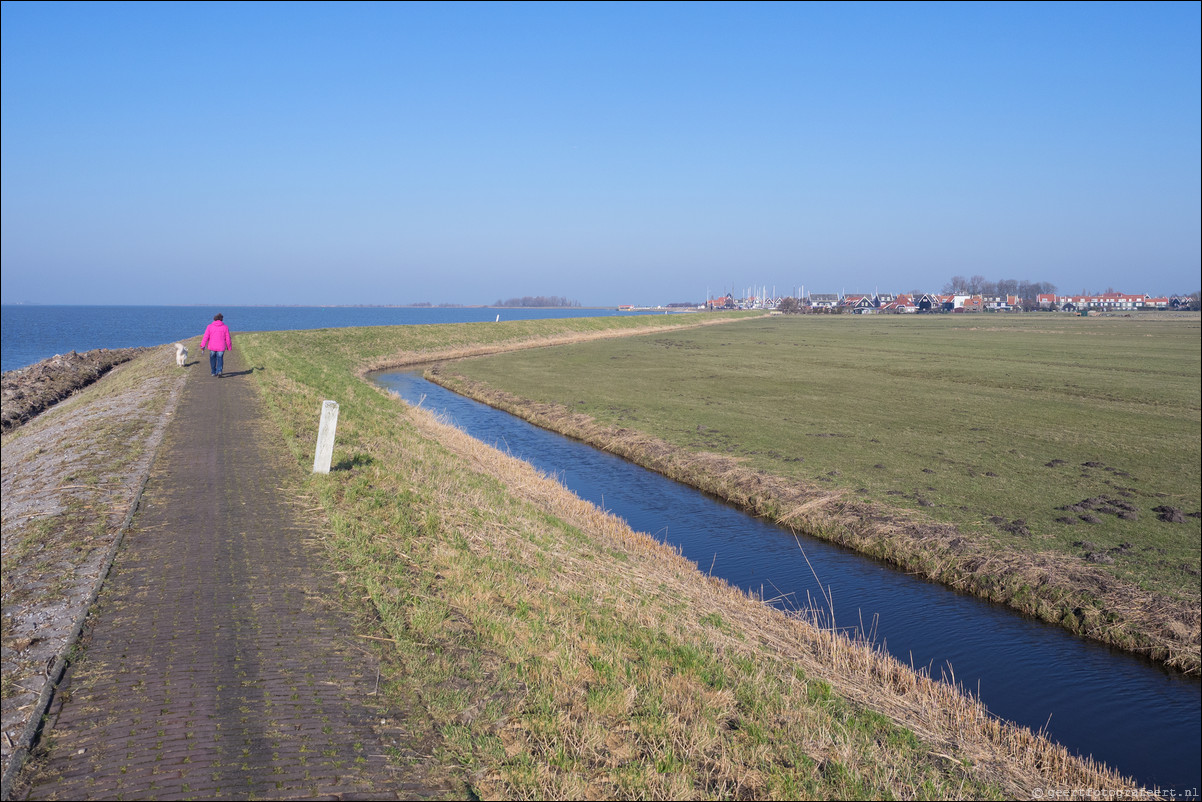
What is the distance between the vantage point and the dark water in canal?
356 inches

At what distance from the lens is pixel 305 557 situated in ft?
30.1

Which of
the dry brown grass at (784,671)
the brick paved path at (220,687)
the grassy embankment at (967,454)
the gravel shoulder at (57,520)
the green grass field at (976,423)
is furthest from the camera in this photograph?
the green grass field at (976,423)

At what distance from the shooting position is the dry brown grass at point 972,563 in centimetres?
1131


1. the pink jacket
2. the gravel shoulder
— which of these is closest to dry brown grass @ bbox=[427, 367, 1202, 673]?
the gravel shoulder

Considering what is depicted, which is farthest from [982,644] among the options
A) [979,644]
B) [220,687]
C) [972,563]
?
[220,687]

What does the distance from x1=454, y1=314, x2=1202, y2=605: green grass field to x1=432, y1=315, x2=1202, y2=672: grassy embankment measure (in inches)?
3.5

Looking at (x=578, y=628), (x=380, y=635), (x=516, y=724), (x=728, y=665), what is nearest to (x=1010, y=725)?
(x=728, y=665)

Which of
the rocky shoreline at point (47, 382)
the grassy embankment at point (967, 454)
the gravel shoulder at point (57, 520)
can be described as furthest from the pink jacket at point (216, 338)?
the grassy embankment at point (967, 454)

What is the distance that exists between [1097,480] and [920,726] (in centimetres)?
1504

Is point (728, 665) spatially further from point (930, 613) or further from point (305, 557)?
point (930, 613)

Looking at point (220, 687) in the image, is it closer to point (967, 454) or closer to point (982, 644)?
point (982, 644)

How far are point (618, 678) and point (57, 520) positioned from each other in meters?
8.36

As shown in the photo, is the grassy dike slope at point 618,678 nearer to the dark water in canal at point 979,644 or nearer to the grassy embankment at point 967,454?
the dark water in canal at point 979,644

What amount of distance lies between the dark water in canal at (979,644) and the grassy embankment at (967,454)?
2.04 feet
